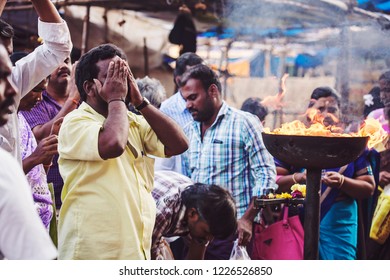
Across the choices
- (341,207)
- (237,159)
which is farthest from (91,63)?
(341,207)

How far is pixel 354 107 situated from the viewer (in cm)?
582

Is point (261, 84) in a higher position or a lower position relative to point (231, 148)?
lower

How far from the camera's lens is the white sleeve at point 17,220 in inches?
69.7

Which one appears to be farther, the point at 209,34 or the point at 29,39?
the point at 209,34

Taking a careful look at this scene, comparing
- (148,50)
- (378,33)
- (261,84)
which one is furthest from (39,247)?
(261,84)

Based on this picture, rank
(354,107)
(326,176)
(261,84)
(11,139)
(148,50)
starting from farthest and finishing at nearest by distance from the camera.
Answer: (261,84), (148,50), (354,107), (326,176), (11,139)

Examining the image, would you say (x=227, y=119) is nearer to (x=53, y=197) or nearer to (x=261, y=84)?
(x=53, y=197)

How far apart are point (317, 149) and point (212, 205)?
23.9 inches

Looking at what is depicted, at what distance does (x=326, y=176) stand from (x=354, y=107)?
6.28 ft

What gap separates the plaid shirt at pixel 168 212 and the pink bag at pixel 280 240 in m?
0.80

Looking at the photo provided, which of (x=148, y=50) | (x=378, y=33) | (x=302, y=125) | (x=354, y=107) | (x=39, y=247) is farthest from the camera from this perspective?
(x=148, y=50)

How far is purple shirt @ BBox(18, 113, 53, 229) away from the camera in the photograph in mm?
3311

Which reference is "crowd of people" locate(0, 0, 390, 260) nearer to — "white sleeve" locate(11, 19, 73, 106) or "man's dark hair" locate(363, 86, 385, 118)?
"white sleeve" locate(11, 19, 73, 106)

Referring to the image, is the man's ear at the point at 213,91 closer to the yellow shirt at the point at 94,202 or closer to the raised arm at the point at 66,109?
the raised arm at the point at 66,109
